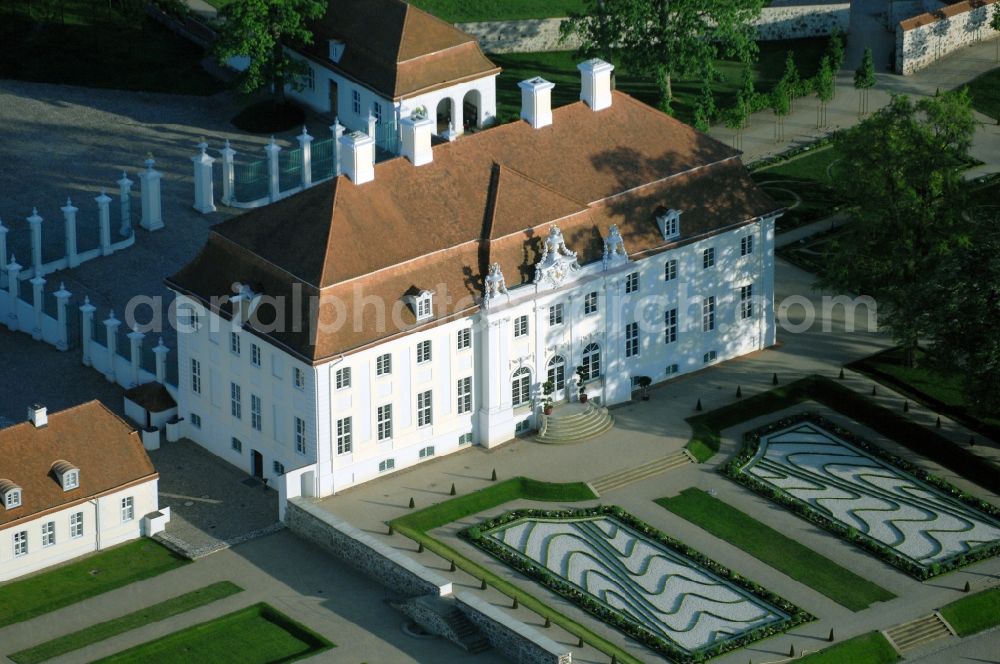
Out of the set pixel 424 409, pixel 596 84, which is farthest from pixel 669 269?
pixel 424 409

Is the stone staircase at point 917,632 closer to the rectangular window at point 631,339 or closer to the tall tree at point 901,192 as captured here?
the tall tree at point 901,192

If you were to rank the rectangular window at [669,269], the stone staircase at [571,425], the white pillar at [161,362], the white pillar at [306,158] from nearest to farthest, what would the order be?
the stone staircase at [571,425], the white pillar at [161,362], the rectangular window at [669,269], the white pillar at [306,158]

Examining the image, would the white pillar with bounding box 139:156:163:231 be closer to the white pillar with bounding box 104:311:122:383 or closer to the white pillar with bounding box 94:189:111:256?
the white pillar with bounding box 94:189:111:256

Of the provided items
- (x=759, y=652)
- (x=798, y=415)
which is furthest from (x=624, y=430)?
(x=759, y=652)

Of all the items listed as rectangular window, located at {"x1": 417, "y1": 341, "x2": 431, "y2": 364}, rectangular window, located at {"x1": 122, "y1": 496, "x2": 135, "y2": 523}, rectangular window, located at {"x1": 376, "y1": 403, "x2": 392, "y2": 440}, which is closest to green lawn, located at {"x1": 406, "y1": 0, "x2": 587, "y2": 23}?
rectangular window, located at {"x1": 417, "y1": 341, "x2": 431, "y2": 364}

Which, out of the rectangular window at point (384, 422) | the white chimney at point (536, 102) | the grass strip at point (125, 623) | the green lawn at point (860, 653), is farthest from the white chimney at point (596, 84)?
the green lawn at point (860, 653)

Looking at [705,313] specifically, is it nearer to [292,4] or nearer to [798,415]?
[798,415]
